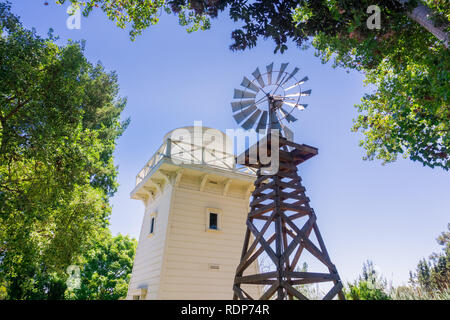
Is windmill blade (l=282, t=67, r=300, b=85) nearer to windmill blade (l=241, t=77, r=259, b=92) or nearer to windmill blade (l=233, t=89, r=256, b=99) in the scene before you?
windmill blade (l=241, t=77, r=259, b=92)

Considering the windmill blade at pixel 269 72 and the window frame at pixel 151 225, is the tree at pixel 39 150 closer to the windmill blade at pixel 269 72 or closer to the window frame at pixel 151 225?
the window frame at pixel 151 225

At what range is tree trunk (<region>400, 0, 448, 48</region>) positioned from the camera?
219 inches

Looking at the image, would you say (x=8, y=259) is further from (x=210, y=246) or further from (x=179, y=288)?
(x=210, y=246)

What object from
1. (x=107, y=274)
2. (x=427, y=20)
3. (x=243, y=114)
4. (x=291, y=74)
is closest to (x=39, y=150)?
(x=243, y=114)

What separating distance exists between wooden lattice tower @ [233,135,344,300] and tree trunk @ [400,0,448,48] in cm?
436

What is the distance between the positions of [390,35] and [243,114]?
519cm

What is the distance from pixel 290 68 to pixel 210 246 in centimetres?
823

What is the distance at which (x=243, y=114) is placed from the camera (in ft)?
32.6

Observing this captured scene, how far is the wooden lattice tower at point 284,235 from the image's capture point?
22.0ft

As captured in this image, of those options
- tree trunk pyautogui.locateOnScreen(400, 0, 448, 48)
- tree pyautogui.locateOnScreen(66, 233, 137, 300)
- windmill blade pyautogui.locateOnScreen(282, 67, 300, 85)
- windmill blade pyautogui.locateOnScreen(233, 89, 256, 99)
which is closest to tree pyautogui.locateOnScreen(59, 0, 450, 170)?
tree trunk pyautogui.locateOnScreen(400, 0, 448, 48)

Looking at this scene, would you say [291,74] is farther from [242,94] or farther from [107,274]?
Answer: [107,274]

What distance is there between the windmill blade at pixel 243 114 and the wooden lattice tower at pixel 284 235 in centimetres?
162

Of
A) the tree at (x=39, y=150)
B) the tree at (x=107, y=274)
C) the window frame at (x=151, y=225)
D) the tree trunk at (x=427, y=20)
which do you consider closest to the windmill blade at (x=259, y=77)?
the tree trunk at (x=427, y=20)
